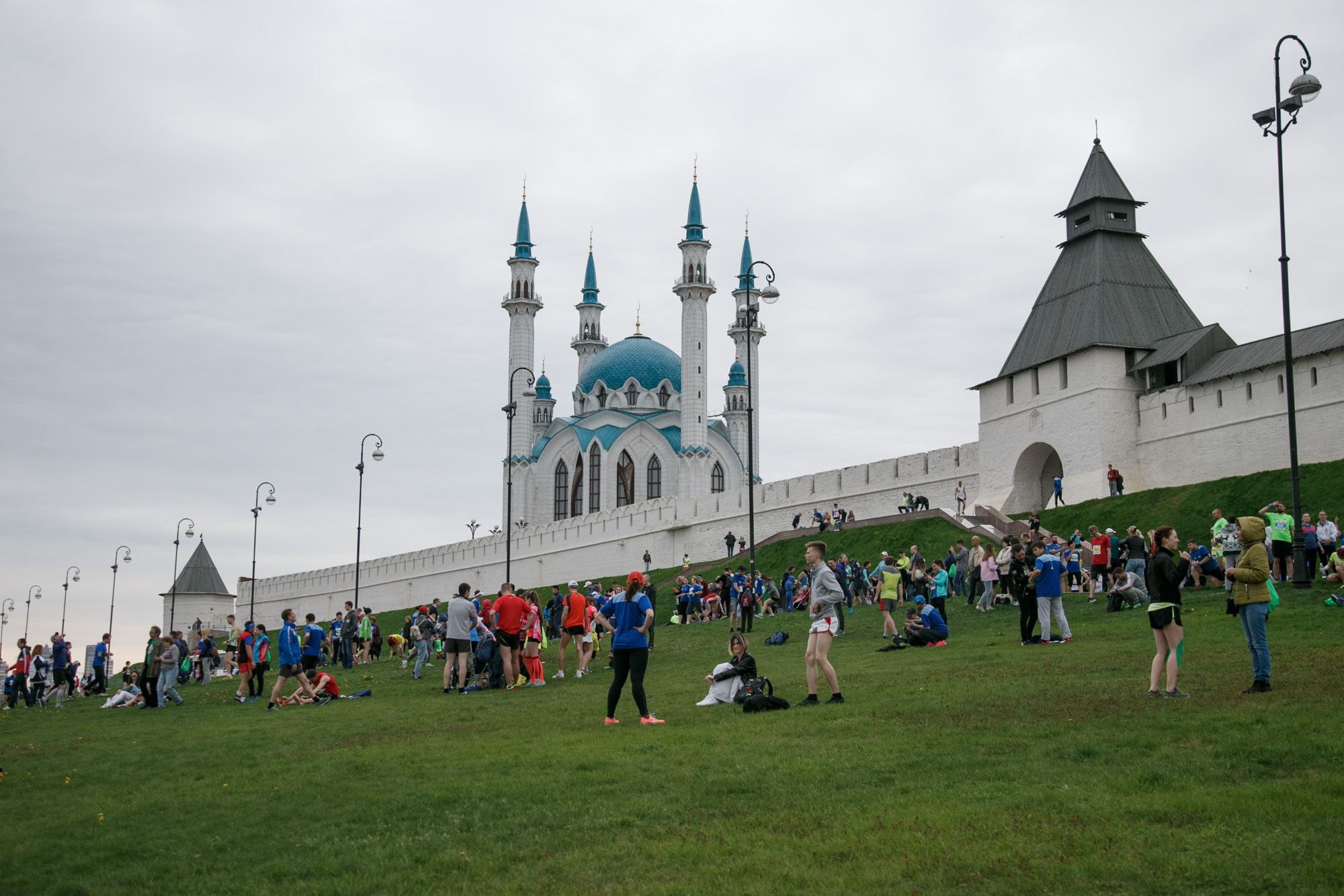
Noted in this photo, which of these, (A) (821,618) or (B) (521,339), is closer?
(A) (821,618)

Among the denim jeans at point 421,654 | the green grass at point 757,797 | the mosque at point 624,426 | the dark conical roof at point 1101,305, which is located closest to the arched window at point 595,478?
the mosque at point 624,426

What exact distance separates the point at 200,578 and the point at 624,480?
88.4 feet

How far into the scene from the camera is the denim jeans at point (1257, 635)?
1020 cm

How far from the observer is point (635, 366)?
80.6m

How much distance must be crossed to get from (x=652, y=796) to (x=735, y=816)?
31.0 inches

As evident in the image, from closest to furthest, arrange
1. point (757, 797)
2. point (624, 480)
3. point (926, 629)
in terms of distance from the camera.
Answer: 1. point (757, 797)
2. point (926, 629)
3. point (624, 480)

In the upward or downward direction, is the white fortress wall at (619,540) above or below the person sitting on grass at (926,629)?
above

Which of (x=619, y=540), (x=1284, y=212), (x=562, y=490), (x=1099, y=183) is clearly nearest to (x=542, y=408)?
(x=562, y=490)

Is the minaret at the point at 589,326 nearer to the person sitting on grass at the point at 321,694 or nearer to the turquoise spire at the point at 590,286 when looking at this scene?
the turquoise spire at the point at 590,286

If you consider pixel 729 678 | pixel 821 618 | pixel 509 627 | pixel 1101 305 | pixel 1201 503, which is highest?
pixel 1101 305

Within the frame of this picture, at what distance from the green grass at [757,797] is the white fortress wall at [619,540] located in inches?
1210

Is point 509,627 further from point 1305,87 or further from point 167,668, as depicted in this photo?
point 1305,87

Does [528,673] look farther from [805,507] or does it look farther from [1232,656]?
[805,507]

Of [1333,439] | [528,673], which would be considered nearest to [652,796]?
[528,673]
